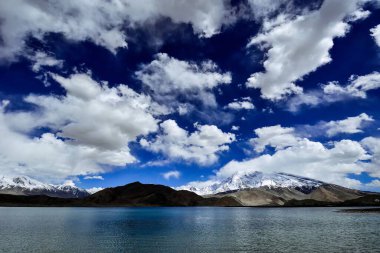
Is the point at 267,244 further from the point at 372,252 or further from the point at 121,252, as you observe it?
the point at 121,252

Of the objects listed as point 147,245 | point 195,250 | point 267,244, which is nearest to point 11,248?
point 147,245

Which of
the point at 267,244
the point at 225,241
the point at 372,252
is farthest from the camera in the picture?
the point at 225,241

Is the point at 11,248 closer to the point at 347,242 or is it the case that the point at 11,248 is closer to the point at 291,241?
the point at 291,241

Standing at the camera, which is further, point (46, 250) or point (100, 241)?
point (100, 241)

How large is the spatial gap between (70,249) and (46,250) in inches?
151

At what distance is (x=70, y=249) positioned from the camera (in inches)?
2329

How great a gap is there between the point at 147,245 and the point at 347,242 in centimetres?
3822

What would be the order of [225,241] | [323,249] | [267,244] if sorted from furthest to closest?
[225,241], [267,244], [323,249]

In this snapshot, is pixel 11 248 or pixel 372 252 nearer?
pixel 372 252

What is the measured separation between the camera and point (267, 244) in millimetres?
64750

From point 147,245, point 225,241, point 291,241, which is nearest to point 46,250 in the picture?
point 147,245

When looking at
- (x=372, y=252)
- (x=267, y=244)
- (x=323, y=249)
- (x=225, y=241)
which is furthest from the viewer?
(x=225, y=241)

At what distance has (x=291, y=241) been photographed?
224ft

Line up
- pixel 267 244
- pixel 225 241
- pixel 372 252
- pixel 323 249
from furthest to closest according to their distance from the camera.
A: pixel 225 241 → pixel 267 244 → pixel 323 249 → pixel 372 252
